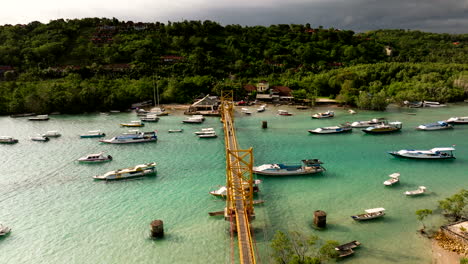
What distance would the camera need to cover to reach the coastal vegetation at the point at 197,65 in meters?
74.1

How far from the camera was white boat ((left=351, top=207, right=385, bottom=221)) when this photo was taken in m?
25.4

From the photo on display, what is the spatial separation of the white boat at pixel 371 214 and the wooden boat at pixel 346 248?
3.55 m

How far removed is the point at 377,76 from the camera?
91438 millimetres

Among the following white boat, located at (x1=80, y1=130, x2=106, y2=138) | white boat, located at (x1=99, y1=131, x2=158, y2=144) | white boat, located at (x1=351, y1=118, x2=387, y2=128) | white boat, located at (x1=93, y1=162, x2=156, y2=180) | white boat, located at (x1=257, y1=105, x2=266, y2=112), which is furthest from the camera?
white boat, located at (x1=257, y1=105, x2=266, y2=112)

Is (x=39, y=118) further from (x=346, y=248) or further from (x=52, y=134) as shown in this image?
(x=346, y=248)

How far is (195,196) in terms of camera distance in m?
30.2

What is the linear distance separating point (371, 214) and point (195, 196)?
53.6ft

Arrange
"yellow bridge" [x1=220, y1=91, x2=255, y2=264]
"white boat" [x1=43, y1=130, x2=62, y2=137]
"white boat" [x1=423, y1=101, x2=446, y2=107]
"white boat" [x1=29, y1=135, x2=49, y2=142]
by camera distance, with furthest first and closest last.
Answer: "white boat" [x1=423, y1=101, x2=446, y2=107], "white boat" [x1=43, y1=130, x2=62, y2=137], "white boat" [x1=29, y1=135, x2=49, y2=142], "yellow bridge" [x1=220, y1=91, x2=255, y2=264]

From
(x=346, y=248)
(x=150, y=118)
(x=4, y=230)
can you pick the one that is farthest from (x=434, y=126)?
(x=4, y=230)

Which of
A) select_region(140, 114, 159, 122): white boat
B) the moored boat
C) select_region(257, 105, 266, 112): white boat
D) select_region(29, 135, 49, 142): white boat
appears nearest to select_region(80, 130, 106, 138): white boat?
select_region(29, 135, 49, 142): white boat

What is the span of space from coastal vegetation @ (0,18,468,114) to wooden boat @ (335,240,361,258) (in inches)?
2183

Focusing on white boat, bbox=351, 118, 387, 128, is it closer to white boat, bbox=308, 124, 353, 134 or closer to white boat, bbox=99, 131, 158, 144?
white boat, bbox=308, 124, 353, 134

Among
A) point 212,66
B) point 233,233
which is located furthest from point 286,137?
point 212,66

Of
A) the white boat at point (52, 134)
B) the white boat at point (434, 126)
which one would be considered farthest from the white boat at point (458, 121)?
the white boat at point (52, 134)
